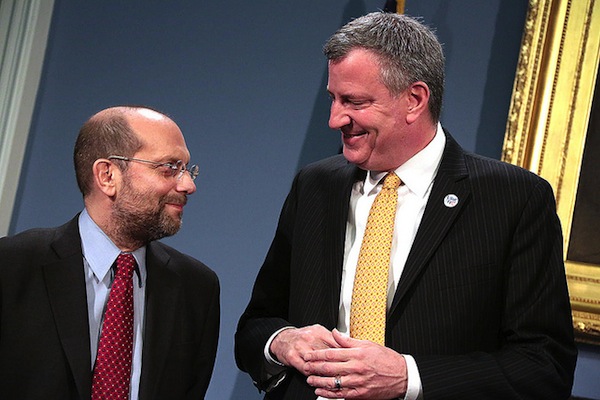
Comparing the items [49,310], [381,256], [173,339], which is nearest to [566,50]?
[381,256]

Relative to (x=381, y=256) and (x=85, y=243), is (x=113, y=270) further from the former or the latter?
(x=381, y=256)

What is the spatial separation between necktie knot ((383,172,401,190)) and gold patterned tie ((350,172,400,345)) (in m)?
0.03

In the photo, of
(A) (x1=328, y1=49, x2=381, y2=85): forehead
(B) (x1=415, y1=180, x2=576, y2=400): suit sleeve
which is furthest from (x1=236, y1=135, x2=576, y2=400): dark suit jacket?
(A) (x1=328, y1=49, x2=381, y2=85): forehead

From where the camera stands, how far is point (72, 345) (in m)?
2.46

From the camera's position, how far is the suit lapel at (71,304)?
2.45 meters

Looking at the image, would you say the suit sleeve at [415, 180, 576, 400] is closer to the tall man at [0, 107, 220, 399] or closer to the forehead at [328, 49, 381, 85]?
the forehead at [328, 49, 381, 85]

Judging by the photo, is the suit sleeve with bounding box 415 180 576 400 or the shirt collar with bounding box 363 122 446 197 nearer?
the suit sleeve with bounding box 415 180 576 400

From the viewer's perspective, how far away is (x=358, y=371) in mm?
2305

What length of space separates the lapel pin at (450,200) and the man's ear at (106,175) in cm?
92

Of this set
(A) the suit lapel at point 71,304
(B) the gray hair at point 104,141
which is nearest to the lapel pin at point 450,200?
(B) the gray hair at point 104,141

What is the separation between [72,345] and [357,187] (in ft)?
3.00

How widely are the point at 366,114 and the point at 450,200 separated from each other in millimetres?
330

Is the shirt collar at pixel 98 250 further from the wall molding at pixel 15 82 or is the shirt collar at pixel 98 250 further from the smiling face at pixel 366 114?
the wall molding at pixel 15 82

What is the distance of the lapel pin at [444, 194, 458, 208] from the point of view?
101 inches
